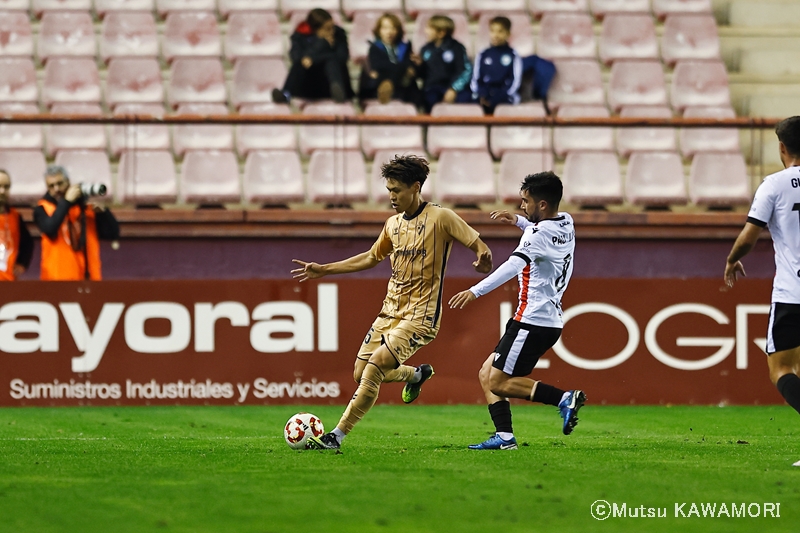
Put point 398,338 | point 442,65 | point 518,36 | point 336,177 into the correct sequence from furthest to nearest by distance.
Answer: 1. point 518,36
2. point 442,65
3. point 336,177
4. point 398,338

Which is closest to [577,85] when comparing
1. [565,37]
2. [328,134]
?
[565,37]

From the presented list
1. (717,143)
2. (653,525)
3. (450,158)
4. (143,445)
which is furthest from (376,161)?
(653,525)

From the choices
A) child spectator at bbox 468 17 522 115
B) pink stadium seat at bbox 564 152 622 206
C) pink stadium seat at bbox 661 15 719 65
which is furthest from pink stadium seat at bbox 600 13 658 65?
pink stadium seat at bbox 564 152 622 206

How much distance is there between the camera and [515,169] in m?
13.6

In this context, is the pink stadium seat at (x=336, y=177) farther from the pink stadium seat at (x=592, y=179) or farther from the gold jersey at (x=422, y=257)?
the gold jersey at (x=422, y=257)

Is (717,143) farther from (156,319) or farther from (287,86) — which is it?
(156,319)

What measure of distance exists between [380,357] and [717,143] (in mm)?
7580

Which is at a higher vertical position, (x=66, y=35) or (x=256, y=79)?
(x=66, y=35)

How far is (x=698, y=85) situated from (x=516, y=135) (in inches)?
125

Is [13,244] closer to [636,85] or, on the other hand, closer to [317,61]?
[317,61]

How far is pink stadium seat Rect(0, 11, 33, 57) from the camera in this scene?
1534cm

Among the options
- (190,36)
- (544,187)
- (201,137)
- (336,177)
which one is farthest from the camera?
(190,36)

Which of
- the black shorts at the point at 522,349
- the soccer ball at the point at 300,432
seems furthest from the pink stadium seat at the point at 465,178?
the soccer ball at the point at 300,432

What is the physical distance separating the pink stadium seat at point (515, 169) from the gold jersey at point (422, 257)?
547 centimetres
